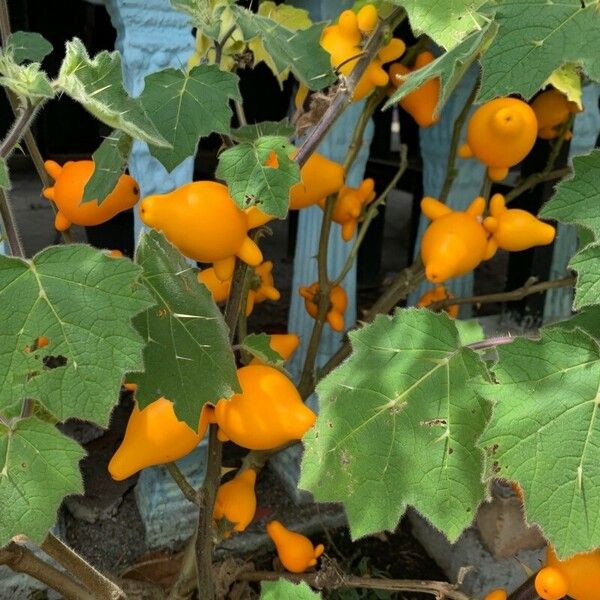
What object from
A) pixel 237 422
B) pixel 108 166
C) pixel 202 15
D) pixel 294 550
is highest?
pixel 202 15

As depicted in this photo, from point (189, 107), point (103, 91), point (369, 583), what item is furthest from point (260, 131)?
point (369, 583)

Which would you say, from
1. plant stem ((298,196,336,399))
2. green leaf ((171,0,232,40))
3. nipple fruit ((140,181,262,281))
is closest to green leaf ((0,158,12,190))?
nipple fruit ((140,181,262,281))

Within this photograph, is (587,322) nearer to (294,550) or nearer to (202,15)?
(202,15)

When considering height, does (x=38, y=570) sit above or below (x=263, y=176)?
below

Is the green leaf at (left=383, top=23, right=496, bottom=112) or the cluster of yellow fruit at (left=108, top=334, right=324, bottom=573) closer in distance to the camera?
the green leaf at (left=383, top=23, right=496, bottom=112)

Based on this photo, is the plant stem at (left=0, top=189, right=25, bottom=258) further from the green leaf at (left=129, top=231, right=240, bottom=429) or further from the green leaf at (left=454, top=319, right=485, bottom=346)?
the green leaf at (left=454, top=319, right=485, bottom=346)

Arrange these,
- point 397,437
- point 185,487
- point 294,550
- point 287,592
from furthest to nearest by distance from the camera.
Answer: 1. point 294,550
2. point 185,487
3. point 287,592
4. point 397,437
